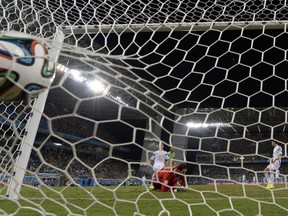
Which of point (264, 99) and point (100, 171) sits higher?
point (264, 99)

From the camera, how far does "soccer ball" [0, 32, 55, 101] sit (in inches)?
58.7

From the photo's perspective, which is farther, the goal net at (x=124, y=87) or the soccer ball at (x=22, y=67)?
the goal net at (x=124, y=87)

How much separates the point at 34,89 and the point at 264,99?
1550 centimetres

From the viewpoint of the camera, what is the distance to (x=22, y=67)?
1.54 meters

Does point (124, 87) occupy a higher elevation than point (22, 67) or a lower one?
higher

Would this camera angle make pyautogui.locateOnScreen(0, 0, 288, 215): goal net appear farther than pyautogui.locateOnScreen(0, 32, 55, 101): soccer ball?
Yes

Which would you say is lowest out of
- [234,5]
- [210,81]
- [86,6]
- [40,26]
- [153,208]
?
[153,208]

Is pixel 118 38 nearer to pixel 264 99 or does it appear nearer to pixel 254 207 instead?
pixel 254 207

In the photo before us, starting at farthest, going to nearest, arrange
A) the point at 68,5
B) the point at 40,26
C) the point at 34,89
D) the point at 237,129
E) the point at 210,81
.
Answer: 1. the point at 237,129
2. the point at 210,81
3. the point at 68,5
4. the point at 40,26
5. the point at 34,89

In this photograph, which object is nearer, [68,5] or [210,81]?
[68,5]

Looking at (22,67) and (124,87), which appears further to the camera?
(124,87)

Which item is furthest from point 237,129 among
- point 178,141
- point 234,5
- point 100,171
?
point 234,5

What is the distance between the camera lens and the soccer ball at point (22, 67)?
4.90 feet

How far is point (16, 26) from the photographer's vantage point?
174 inches
